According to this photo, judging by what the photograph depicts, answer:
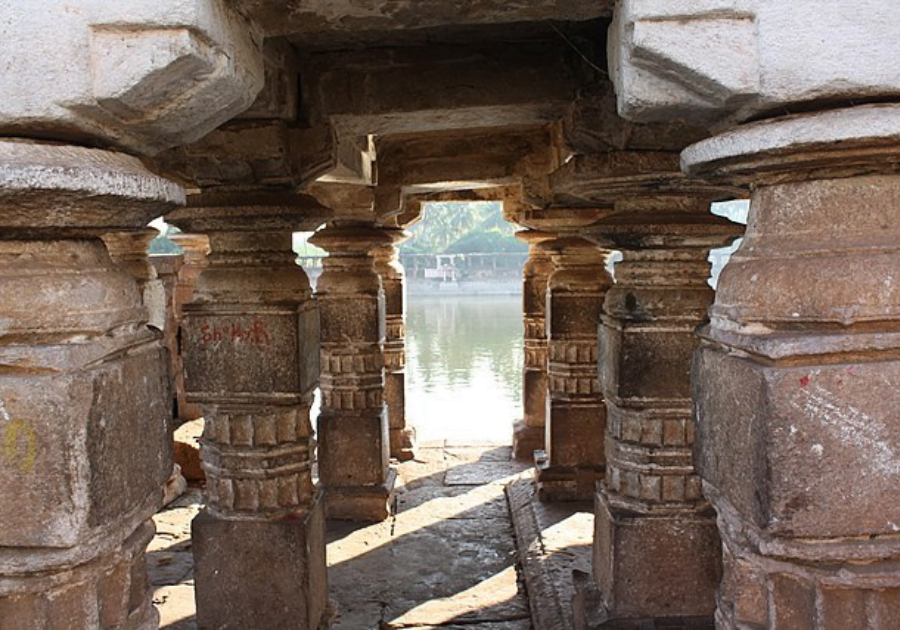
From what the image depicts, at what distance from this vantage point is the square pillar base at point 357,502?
15.5 ft

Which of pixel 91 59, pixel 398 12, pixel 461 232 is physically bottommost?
pixel 91 59

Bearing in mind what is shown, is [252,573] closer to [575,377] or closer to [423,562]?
[423,562]

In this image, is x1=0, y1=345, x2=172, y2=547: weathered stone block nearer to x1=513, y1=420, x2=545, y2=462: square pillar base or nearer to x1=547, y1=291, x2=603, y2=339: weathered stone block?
x1=547, y1=291, x2=603, y2=339: weathered stone block

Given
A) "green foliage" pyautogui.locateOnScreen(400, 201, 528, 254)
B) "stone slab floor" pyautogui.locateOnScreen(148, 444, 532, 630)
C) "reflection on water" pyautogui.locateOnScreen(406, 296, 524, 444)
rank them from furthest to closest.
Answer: "green foliage" pyautogui.locateOnScreen(400, 201, 528, 254), "reflection on water" pyautogui.locateOnScreen(406, 296, 524, 444), "stone slab floor" pyautogui.locateOnScreen(148, 444, 532, 630)

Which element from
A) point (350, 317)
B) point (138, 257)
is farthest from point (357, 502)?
point (138, 257)

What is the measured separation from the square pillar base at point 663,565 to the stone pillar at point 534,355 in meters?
3.43

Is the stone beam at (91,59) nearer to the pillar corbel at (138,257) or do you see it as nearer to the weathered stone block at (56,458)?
the weathered stone block at (56,458)

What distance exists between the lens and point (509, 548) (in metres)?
4.36

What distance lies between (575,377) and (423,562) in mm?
1589

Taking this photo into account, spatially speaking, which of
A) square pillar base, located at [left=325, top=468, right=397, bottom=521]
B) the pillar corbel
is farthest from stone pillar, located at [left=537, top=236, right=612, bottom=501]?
the pillar corbel

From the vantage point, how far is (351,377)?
4.64 metres

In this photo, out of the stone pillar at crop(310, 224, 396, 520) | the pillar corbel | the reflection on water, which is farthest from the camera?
the reflection on water

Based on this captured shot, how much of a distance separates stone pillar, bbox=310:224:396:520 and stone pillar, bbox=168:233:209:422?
1.97 m

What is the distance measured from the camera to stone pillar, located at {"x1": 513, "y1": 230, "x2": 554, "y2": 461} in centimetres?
615
